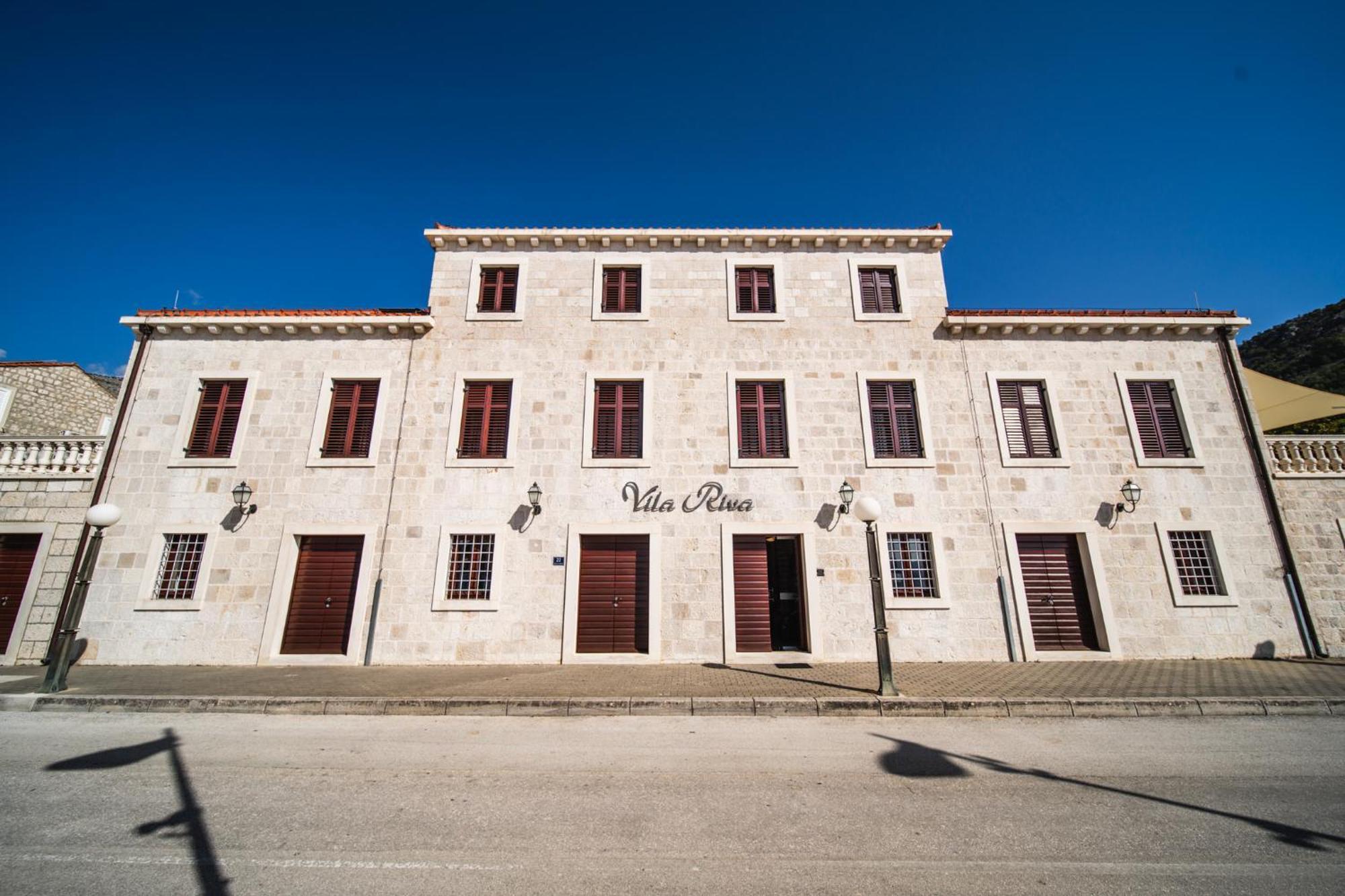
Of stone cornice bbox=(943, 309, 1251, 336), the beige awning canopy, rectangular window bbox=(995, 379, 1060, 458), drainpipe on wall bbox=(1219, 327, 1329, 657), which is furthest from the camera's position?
the beige awning canopy

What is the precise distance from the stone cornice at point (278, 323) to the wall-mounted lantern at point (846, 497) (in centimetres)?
1180

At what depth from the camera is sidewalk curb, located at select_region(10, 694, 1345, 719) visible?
26.9 ft

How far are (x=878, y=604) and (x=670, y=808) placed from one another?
5768 mm

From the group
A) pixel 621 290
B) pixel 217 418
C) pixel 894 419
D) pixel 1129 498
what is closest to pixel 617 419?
pixel 621 290

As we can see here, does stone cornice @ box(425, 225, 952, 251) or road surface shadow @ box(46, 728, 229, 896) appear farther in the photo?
stone cornice @ box(425, 225, 952, 251)

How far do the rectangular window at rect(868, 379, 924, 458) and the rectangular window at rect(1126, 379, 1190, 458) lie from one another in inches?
229

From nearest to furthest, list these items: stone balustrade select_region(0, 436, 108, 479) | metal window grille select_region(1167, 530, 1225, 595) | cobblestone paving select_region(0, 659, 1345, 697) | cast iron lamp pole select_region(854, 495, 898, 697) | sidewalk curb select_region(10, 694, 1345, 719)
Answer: sidewalk curb select_region(10, 694, 1345, 719) → cast iron lamp pole select_region(854, 495, 898, 697) → cobblestone paving select_region(0, 659, 1345, 697) → metal window grille select_region(1167, 530, 1225, 595) → stone balustrade select_region(0, 436, 108, 479)

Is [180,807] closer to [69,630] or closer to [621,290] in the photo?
[69,630]

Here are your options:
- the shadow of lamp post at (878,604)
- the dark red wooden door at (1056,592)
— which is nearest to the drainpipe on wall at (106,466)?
the shadow of lamp post at (878,604)

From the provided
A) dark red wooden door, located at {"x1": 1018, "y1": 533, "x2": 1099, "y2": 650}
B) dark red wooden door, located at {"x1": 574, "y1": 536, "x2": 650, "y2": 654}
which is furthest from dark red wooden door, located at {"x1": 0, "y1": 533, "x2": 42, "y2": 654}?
dark red wooden door, located at {"x1": 1018, "y1": 533, "x2": 1099, "y2": 650}

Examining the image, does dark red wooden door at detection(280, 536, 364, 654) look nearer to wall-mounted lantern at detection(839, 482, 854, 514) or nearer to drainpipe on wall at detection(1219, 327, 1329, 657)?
wall-mounted lantern at detection(839, 482, 854, 514)

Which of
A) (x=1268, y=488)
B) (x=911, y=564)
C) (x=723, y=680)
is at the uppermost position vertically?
(x=1268, y=488)

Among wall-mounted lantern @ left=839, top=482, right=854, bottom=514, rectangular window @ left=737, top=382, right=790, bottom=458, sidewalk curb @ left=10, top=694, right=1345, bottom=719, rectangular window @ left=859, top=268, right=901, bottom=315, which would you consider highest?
rectangular window @ left=859, top=268, right=901, bottom=315

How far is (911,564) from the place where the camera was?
12.5 metres
